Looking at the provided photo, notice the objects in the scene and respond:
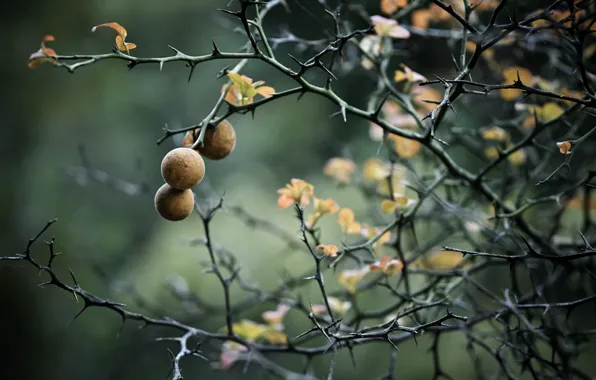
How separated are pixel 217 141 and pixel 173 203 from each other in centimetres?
9

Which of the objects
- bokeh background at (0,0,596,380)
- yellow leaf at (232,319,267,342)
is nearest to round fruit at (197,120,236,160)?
yellow leaf at (232,319,267,342)

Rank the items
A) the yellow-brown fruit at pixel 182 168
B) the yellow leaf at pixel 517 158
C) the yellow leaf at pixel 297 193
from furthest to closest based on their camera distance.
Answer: the yellow leaf at pixel 517 158, the yellow leaf at pixel 297 193, the yellow-brown fruit at pixel 182 168

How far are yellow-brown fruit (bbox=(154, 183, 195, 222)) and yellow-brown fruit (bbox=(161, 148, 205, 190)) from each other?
2 centimetres

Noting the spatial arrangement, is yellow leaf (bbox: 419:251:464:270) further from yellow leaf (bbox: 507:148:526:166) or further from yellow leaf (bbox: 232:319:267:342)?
yellow leaf (bbox: 232:319:267:342)

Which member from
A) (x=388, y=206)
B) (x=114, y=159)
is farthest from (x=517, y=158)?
(x=114, y=159)

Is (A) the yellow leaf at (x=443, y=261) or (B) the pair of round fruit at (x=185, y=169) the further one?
(A) the yellow leaf at (x=443, y=261)

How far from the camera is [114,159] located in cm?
225

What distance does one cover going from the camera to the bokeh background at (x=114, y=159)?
6.61 feet

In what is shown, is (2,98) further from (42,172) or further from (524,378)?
(524,378)

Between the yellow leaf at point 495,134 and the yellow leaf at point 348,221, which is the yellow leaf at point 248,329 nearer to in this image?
the yellow leaf at point 348,221

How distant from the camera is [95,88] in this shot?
2299mm

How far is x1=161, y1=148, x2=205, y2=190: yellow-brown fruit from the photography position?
0.52m

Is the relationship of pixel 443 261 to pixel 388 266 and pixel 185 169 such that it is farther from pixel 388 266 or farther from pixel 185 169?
pixel 185 169

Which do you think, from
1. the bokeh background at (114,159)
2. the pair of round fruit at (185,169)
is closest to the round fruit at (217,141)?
the pair of round fruit at (185,169)
